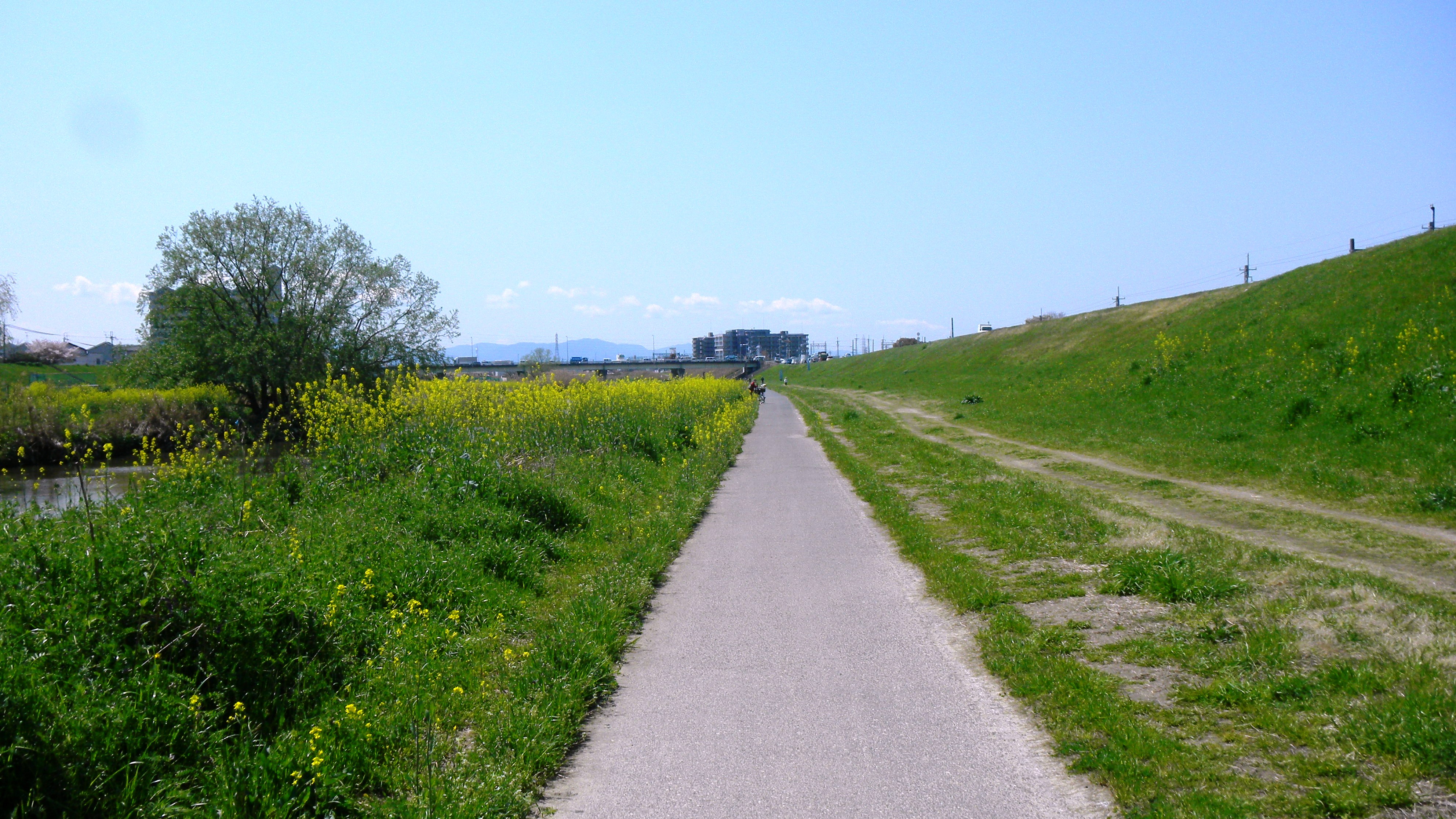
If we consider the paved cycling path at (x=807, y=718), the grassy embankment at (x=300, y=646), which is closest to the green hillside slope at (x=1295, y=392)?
the paved cycling path at (x=807, y=718)

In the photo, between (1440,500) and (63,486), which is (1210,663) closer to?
(1440,500)

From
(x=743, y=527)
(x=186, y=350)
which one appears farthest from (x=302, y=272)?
(x=743, y=527)

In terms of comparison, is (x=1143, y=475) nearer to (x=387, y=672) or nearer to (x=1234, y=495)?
(x=1234, y=495)

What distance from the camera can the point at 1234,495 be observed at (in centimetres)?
1252

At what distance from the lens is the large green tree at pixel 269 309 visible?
1455 inches

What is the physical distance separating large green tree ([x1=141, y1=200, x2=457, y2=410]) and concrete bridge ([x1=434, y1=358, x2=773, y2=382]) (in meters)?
4.38

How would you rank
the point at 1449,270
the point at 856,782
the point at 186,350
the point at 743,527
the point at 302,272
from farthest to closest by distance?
the point at 302,272 → the point at 186,350 → the point at 1449,270 → the point at 743,527 → the point at 856,782

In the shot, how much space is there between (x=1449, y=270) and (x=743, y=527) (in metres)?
21.9

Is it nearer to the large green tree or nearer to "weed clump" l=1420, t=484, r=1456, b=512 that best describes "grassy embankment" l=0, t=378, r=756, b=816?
"weed clump" l=1420, t=484, r=1456, b=512

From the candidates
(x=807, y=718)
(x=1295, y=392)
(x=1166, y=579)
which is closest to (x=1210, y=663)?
(x=1166, y=579)

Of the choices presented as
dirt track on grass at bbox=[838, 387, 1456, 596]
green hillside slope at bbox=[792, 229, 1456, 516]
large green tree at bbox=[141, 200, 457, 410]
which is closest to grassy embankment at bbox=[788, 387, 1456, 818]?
dirt track on grass at bbox=[838, 387, 1456, 596]

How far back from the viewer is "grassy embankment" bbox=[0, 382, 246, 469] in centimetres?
2302

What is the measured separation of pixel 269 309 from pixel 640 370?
74908mm

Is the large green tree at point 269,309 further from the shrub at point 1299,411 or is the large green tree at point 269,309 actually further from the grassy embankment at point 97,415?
the shrub at point 1299,411
